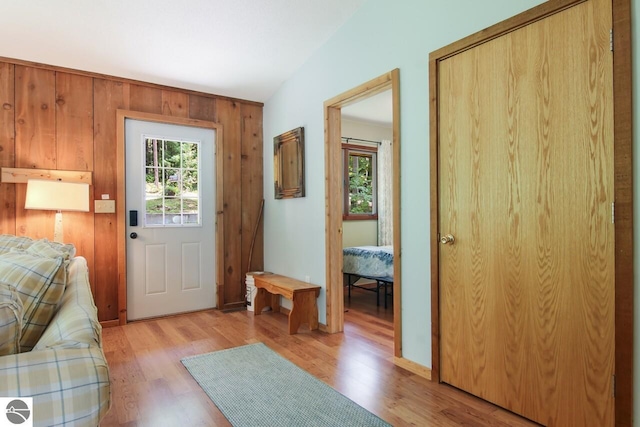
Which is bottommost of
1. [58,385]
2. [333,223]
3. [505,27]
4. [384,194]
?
[58,385]

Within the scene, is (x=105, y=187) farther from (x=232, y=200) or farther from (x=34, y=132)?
(x=232, y=200)

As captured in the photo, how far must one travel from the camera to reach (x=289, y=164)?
4055mm

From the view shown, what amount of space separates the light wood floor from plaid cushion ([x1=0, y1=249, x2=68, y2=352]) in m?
1.08

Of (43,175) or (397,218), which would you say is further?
(43,175)

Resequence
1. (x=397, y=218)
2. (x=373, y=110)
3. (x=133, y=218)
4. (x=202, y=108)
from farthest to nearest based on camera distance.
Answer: (x=373, y=110), (x=202, y=108), (x=133, y=218), (x=397, y=218)

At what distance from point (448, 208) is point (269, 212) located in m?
2.56

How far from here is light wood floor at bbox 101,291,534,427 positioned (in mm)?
2014

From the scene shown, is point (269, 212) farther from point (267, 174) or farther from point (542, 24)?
point (542, 24)

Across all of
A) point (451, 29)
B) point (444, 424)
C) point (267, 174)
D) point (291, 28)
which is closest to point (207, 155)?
point (267, 174)

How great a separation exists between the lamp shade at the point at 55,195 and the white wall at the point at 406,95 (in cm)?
196

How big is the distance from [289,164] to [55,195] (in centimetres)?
211

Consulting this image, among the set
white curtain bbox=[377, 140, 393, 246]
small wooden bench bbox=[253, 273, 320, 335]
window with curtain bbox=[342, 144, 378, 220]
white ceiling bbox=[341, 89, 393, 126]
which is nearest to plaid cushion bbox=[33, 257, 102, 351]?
small wooden bench bbox=[253, 273, 320, 335]

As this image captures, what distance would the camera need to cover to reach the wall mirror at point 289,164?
151 inches

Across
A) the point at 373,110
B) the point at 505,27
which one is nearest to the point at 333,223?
the point at 505,27
